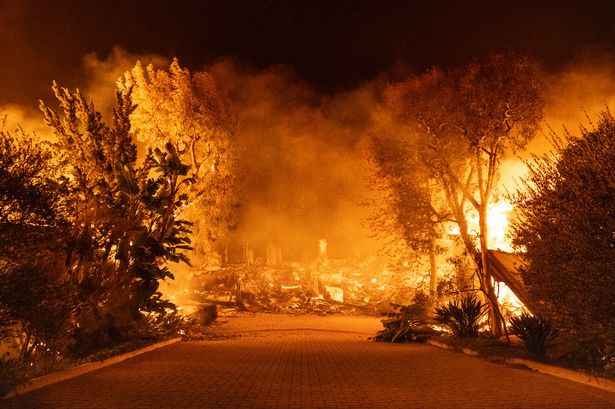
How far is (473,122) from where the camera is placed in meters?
15.8

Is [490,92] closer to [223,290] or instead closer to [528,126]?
[528,126]

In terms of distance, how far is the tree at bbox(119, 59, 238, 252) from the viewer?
23422 millimetres

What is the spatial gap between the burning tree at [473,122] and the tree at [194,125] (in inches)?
376

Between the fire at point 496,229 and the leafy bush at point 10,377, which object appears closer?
the leafy bush at point 10,377

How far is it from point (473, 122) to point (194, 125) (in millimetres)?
13695

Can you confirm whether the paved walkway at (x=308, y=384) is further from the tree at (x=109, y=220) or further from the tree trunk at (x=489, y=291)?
the tree trunk at (x=489, y=291)

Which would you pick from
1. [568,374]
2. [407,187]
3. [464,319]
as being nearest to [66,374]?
[568,374]

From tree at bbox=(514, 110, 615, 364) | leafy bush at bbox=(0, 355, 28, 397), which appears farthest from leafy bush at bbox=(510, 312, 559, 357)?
leafy bush at bbox=(0, 355, 28, 397)

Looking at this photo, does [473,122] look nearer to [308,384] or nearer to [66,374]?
[308,384]

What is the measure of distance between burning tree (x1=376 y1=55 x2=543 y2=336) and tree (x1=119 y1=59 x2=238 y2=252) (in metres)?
9.55

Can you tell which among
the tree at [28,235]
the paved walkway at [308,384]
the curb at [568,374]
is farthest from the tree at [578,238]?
the tree at [28,235]

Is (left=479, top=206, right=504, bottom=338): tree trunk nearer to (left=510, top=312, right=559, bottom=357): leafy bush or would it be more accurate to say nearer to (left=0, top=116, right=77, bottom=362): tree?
(left=510, top=312, right=559, bottom=357): leafy bush

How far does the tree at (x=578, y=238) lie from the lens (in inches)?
313

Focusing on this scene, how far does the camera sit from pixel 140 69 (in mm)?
23453
